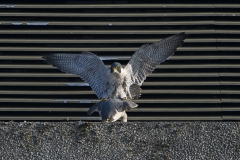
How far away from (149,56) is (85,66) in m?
0.67

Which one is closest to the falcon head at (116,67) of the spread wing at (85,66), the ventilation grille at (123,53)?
the spread wing at (85,66)

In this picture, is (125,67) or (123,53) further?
(123,53)

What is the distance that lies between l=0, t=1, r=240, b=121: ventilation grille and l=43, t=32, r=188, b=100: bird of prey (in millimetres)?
317

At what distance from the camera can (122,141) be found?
7.20 m

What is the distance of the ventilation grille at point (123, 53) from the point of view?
964 centimetres

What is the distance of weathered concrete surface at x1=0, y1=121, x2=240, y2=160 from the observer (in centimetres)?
719

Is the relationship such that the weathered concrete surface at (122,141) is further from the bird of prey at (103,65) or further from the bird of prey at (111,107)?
the bird of prey at (103,65)

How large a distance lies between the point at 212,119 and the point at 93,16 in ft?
5.50

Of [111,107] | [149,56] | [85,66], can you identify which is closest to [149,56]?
[149,56]

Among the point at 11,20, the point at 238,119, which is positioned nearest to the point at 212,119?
the point at 238,119

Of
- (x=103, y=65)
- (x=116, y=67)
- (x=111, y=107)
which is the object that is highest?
(x=103, y=65)

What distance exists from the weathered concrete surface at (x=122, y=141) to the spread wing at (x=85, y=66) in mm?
2025

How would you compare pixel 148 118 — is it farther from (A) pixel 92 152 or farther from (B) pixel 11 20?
(A) pixel 92 152

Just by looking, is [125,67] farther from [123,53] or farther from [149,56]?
[123,53]
